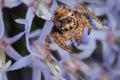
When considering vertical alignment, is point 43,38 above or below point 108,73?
below

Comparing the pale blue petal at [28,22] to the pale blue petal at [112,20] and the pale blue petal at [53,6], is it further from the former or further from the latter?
the pale blue petal at [112,20]

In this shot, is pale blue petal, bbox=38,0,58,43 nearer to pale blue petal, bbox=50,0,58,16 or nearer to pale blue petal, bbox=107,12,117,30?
pale blue petal, bbox=50,0,58,16

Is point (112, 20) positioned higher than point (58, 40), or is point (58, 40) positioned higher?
point (112, 20)

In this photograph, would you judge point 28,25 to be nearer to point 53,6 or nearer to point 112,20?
point 53,6

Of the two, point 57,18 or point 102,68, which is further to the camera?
point 102,68

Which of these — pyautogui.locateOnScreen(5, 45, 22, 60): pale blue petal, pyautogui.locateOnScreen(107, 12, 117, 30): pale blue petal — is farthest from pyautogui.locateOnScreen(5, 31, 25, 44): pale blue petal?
pyautogui.locateOnScreen(107, 12, 117, 30): pale blue petal

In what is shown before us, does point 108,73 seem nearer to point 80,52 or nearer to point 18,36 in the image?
point 80,52

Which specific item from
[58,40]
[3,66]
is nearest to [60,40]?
[58,40]

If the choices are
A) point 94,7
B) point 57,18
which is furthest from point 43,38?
point 94,7
